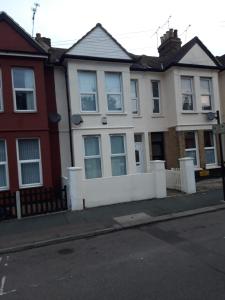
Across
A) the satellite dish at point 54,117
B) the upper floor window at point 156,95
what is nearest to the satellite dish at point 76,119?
the satellite dish at point 54,117

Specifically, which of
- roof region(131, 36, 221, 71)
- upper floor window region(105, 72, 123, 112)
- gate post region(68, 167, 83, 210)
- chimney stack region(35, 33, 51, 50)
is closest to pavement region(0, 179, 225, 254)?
gate post region(68, 167, 83, 210)

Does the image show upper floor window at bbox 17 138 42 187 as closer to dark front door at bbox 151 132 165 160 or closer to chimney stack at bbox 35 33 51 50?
chimney stack at bbox 35 33 51 50

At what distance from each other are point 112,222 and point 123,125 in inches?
257

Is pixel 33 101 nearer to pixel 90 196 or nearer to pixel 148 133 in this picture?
pixel 90 196

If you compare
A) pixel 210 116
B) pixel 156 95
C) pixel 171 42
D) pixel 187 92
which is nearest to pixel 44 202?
pixel 156 95

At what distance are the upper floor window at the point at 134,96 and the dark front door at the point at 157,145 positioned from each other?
5.31ft

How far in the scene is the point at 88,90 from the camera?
14.3 metres

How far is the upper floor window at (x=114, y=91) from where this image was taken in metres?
14.8

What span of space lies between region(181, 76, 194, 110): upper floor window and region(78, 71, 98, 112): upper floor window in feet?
16.8

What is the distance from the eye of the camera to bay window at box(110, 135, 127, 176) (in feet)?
48.2

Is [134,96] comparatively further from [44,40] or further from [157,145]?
[44,40]

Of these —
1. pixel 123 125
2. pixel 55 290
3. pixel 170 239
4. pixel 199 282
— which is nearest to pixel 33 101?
pixel 123 125

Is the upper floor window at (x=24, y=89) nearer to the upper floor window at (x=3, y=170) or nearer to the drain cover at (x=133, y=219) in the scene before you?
the upper floor window at (x=3, y=170)

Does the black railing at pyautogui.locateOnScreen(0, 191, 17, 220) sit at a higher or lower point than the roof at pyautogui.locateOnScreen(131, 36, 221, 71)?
lower
